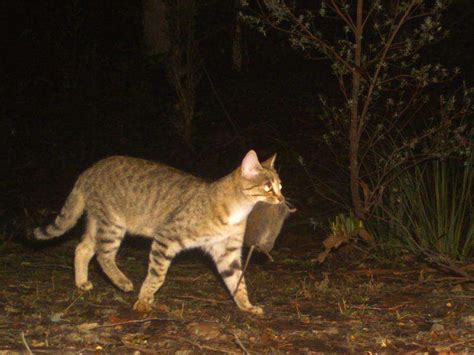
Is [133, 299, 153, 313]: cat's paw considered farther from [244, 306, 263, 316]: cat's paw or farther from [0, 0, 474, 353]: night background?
[244, 306, 263, 316]: cat's paw

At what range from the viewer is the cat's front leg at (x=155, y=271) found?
5969mm

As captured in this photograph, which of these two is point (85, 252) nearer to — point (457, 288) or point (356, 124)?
point (356, 124)

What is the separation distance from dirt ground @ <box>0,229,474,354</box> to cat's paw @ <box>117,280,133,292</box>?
0.16 feet

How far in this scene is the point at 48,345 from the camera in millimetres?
4742

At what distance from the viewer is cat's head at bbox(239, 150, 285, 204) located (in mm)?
6164

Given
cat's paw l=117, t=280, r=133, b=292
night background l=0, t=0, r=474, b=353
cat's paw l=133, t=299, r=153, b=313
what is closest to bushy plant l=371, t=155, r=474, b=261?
night background l=0, t=0, r=474, b=353

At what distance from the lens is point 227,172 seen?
12250 mm

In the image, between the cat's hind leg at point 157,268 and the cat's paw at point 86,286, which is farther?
the cat's paw at point 86,286

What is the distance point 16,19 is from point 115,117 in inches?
167

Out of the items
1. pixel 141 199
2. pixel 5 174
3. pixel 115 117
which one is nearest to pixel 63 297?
pixel 141 199

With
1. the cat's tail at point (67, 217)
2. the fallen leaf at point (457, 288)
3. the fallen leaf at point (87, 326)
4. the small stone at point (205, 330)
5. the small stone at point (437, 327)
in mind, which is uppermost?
the cat's tail at point (67, 217)

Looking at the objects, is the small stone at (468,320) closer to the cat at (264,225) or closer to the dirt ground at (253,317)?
the dirt ground at (253,317)

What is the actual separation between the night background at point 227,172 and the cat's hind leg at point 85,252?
18 centimetres

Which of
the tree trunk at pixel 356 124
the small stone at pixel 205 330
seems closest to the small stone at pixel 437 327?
the small stone at pixel 205 330
